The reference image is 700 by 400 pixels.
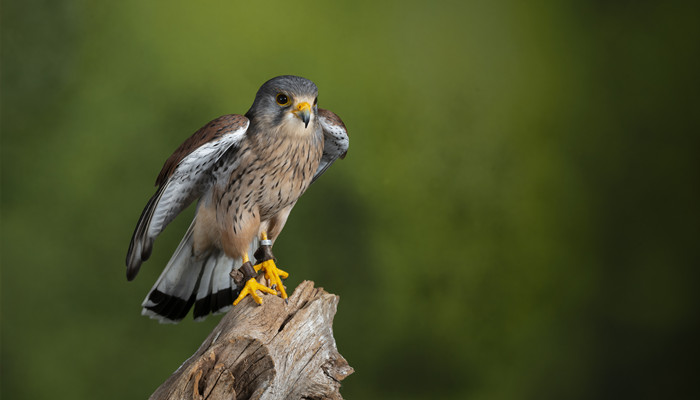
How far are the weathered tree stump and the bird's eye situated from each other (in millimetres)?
599

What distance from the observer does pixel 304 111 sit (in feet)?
7.16

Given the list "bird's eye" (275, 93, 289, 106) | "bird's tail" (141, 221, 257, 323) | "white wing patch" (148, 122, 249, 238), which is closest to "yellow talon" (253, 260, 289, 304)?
"bird's tail" (141, 221, 257, 323)

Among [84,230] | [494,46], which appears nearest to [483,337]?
[494,46]

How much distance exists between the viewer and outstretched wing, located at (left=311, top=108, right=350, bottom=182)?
250 centimetres

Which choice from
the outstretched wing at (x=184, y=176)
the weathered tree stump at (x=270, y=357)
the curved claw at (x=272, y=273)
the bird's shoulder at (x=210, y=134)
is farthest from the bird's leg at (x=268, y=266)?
the bird's shoulder at (x=210, y=134)

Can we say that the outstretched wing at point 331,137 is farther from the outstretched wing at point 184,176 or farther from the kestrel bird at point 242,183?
the outstretched wing at point 184,176

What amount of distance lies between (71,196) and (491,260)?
207 centimetres

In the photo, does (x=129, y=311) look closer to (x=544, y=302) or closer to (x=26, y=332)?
(x=26, y=332)

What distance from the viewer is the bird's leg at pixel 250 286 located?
7.48ft

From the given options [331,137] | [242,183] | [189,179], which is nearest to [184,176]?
[189,179]

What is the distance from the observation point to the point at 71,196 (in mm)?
3309

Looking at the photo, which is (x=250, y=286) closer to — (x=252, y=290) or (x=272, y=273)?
(x=252, y=290)

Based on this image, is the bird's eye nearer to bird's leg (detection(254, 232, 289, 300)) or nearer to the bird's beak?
the bird's beak

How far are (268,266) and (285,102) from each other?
583 mm
